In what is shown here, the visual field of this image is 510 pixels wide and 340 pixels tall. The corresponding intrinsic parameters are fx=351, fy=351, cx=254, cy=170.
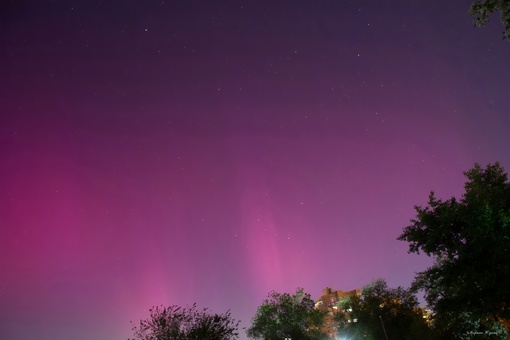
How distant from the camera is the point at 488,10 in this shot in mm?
15852

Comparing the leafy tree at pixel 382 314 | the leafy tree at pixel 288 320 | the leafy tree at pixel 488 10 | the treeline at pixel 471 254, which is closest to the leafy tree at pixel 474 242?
the treeline at pixel 471 254

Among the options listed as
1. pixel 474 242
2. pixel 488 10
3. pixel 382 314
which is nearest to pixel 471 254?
pixel 474 242

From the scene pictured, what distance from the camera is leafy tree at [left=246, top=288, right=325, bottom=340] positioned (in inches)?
3305

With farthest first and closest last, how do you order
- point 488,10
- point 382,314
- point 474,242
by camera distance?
1. point 382,314
2. point 474,242
3. point 488,10

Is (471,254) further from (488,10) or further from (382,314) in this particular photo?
(382,314)

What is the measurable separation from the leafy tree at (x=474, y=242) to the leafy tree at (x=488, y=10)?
1437 centimetres

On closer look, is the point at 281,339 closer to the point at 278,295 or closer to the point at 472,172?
the point at 278,295

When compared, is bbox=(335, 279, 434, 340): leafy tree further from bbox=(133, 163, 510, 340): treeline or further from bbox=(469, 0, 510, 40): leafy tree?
bbox=(469, 0, 510, 40): leafy tree

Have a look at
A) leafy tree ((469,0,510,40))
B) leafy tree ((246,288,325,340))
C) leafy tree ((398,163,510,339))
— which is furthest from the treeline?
leafy tree ((246,288,325,340))

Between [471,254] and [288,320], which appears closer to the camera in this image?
[471,254]

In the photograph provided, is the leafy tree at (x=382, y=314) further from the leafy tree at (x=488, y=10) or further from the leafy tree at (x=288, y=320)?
the leafy tree at (x=488, y=10)

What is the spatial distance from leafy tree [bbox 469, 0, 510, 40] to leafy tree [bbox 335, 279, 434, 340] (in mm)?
57095

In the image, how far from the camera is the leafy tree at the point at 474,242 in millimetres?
24422

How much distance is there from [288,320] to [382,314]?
25.4 metres
